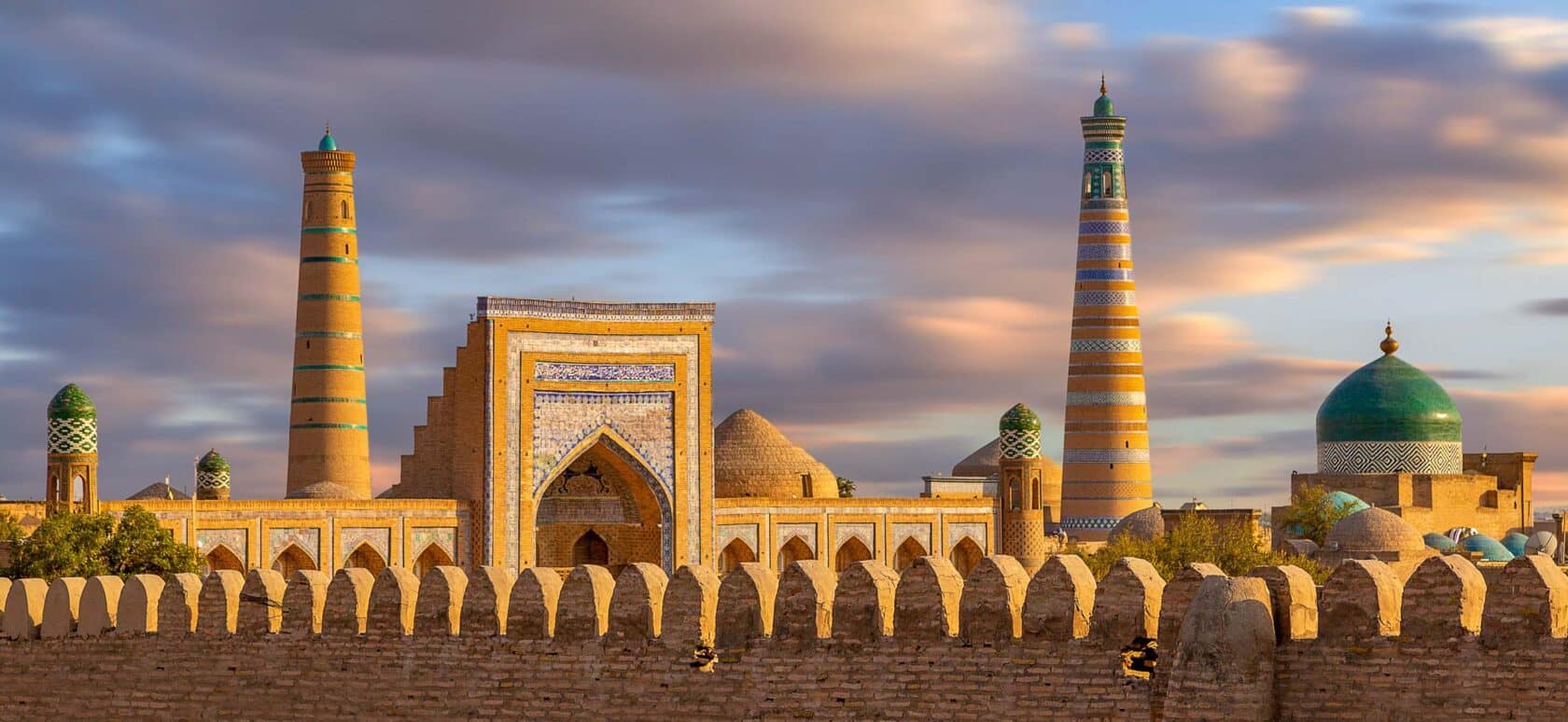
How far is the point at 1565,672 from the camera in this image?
9.56 metres

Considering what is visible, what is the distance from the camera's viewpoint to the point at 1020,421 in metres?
39.7

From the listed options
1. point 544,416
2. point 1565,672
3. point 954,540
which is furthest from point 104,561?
point 1565,672

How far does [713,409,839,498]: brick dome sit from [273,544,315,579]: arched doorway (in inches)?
373

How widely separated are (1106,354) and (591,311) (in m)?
22.9

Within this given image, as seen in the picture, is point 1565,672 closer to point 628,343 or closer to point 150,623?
point 150,623

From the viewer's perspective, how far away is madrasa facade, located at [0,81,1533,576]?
32.7 meters

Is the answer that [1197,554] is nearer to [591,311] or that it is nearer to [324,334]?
[591,311]

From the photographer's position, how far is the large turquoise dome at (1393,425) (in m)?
55.0

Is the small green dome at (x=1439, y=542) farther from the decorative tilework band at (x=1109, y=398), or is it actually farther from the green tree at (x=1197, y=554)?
the green tree at (x=1197, y=554)

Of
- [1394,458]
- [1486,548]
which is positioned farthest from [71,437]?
[1394,458]

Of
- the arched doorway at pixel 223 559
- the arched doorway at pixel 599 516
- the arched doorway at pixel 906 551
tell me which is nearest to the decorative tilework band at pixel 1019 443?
the arched doorway at pixel 906 551

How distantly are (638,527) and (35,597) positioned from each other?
22205mm

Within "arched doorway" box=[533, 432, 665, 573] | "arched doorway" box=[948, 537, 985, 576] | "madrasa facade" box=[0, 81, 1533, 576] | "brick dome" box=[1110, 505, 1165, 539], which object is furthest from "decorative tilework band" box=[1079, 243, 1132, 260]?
"arched doorway" box=[533, 432, 665, 573]

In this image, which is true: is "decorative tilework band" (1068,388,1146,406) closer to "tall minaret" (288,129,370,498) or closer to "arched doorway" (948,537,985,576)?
"arched doorway" (948,537,985,576)
